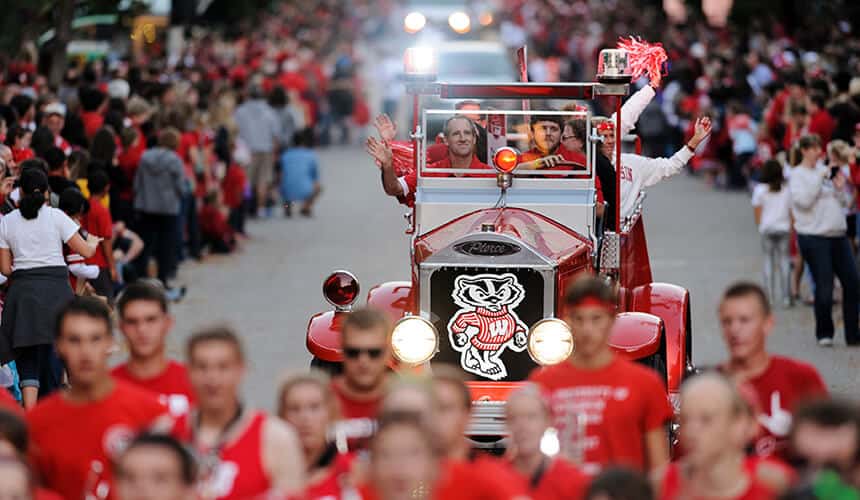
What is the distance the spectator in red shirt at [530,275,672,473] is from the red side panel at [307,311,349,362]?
141 inches

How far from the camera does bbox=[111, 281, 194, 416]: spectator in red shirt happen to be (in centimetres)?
757

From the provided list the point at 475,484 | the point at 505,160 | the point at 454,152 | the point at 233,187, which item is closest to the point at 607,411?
the point at 475,484

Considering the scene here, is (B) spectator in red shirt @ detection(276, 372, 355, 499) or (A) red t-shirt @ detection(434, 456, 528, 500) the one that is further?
(B) spectator in red shirt @ detection(276, 372, 355, 499)

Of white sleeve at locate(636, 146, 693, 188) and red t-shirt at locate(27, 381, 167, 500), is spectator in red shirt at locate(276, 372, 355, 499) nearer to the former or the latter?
red t-shirt at locate(27, 381, 167, 500)

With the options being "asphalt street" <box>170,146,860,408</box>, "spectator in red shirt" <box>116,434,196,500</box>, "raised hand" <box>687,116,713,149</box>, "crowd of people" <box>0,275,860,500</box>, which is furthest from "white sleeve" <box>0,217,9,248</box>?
"spectator in red shirt" <box>116,434,196,500</box>

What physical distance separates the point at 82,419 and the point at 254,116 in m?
18.6

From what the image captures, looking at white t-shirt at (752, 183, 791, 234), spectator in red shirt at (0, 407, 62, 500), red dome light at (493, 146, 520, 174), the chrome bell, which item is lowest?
spectator in red shirt at (0, 407, 62, 500)

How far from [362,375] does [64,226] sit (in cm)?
522

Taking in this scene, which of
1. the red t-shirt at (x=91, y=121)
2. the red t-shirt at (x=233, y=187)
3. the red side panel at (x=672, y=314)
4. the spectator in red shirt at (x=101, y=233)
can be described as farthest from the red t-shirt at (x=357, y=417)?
the red t-shirt at (x=233, y=187)

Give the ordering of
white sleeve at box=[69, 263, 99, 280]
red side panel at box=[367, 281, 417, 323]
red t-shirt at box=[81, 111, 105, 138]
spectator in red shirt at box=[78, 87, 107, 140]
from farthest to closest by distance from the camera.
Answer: spectator in red shirt at box=[78, 87, 107, 140] → red t-shirt at box=[81, 111, 105, 138] → white sleeve at box=[69, 263, 99, 280] → red side panel at box=[367, 281, 417, 323]

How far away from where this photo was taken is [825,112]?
1988 cm

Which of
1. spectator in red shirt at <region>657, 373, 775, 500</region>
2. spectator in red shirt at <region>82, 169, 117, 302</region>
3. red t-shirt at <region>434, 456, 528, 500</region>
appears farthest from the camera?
spectator in red shirt at <region>82, 169, 117, 302</region>

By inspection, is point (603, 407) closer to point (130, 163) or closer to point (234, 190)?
point (130, 163)

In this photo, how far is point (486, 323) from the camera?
36.4 feet
